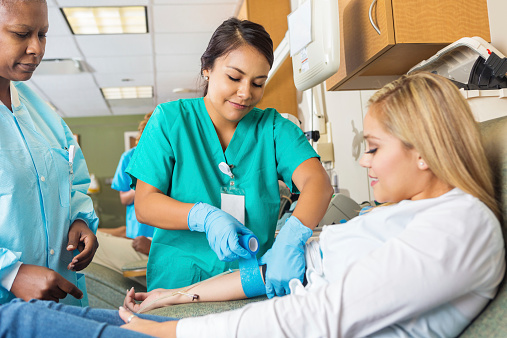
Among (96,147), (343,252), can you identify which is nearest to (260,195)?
(343,252)

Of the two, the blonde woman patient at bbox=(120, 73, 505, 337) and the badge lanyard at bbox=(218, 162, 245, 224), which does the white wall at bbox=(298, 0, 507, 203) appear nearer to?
the badge lanyard at bbox=(218, 162, 245, 224)

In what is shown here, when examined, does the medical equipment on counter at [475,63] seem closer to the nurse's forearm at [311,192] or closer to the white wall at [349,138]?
the nurse's forearm at [311,192]

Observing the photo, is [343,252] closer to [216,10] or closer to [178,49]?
[216,10]

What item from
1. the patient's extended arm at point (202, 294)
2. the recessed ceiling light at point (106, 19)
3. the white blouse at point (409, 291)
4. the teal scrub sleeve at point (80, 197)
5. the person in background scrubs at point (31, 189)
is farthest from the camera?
the recessed ceiling light at point (106, 19)

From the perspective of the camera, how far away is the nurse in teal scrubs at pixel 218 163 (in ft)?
4.41

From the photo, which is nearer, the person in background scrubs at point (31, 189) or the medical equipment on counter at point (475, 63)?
the person in background scrubs at point (31, 189)

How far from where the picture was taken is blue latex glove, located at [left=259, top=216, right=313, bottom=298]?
1.10 metres

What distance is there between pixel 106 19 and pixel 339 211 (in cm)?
360

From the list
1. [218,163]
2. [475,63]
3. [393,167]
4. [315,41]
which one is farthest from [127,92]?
[393,167]

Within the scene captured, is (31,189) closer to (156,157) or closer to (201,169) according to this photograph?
(156,157)

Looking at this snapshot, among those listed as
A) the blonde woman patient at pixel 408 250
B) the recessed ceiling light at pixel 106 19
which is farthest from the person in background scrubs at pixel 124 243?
the blonde woman patient at pixel 408 250

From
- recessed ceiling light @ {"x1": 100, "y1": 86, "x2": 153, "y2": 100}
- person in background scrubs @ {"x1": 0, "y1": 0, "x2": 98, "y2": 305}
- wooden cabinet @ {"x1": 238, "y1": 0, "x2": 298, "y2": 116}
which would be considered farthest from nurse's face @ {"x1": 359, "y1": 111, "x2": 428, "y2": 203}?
recessed ceiling light @ {"x1": 100, "y1": 86, "x2": 153, "y2": 100}

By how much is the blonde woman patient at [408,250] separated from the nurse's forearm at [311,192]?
262mm

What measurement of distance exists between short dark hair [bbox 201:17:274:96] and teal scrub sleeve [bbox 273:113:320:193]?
0.21m
